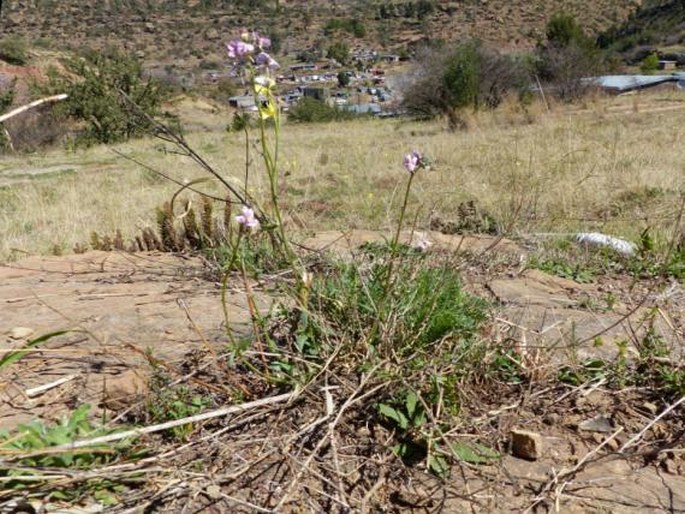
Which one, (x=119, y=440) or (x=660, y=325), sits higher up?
(x=119, y=440)

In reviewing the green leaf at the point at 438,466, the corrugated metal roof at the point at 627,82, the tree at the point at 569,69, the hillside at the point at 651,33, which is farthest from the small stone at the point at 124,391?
the hillside at the point at 651,33

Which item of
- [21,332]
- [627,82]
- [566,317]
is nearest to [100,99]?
[21,332]

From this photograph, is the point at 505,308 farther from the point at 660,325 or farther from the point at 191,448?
the point at 191,448

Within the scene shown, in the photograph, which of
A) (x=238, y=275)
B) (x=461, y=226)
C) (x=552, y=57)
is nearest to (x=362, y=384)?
(x=238, y=275)

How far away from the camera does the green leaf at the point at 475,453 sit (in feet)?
4.53

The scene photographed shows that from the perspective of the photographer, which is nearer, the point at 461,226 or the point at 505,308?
the point at 505,308

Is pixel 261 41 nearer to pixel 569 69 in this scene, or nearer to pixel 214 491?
pixel 214 491

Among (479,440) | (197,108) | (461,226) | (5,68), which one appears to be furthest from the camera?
(197,108)

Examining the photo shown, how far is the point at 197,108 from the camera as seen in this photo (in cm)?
3091

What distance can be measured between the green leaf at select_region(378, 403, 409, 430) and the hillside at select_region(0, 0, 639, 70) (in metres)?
45.2

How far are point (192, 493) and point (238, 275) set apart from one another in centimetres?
133

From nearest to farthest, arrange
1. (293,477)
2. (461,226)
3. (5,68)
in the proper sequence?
(293,477) → (461,226) → (5,68)

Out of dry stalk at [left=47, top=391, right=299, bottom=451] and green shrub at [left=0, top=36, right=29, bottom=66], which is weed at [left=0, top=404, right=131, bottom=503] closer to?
dry stalk at [left=47, top=391, right=299, bottom=451]

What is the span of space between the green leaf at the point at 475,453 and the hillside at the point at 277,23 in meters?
45.3
